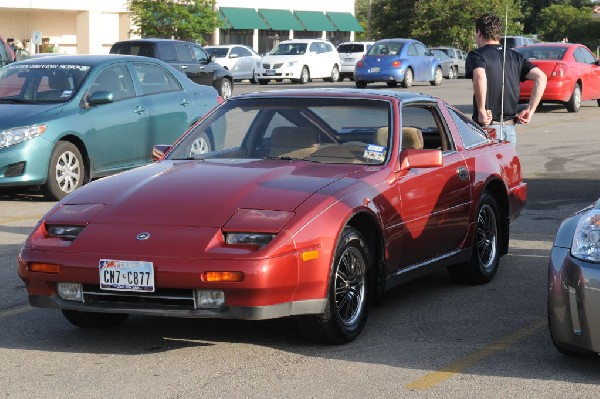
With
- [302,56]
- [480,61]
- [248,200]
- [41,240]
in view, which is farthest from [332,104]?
[302,56]

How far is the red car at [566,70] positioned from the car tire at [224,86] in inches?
335

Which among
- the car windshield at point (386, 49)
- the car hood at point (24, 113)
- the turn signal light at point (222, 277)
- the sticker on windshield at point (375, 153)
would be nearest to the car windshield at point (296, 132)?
the sticker on windshield at point (375, 153)

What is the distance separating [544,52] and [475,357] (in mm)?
21586

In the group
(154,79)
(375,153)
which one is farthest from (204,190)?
(154,79)

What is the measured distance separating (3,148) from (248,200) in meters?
6.75

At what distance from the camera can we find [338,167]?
7.21 metres

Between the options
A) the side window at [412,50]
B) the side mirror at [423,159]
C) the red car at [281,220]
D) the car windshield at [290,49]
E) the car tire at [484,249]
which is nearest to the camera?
the red car at [281,220]

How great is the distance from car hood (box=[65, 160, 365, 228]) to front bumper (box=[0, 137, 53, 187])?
558cm

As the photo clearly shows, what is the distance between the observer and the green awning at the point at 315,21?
75125 mm

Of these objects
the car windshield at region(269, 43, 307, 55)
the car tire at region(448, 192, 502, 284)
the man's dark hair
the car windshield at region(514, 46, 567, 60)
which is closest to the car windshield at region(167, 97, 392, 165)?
the car tire at region(448, 192, 502, 284)

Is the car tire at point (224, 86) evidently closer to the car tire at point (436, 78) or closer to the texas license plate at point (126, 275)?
the car tire at point (436, 78)

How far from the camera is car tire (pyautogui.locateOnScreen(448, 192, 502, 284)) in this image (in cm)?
833

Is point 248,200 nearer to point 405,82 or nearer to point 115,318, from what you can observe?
point 115,318

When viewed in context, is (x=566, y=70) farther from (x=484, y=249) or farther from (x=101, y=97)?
(x=484, y=249)
